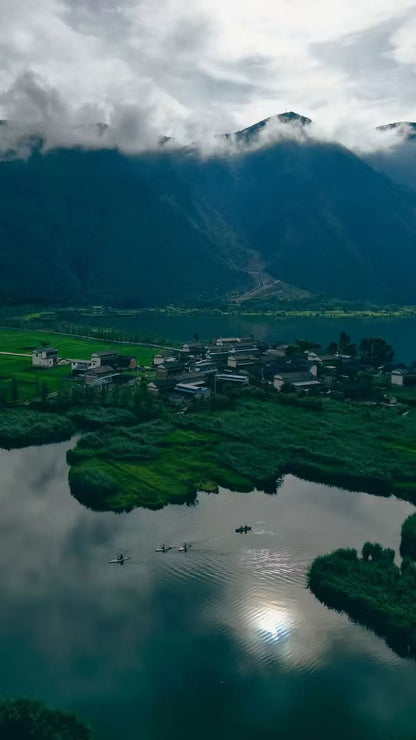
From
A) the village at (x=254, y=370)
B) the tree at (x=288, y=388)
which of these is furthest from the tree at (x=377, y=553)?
the tree at (x=288, y=388)

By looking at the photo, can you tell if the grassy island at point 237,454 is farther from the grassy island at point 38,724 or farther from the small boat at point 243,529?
the grassy island at point 38,724

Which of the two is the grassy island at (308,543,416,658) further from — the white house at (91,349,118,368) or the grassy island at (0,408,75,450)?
the white house at (91,349,118,368)

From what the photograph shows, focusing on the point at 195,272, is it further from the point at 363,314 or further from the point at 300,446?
→ the point at 300,446

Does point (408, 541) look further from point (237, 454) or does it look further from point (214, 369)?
point (214, 369)

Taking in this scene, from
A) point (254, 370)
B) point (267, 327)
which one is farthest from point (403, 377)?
point (267, 327)

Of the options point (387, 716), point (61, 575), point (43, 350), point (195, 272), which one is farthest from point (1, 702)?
point (195, 272)

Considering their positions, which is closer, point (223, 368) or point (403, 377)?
point (403, 377)

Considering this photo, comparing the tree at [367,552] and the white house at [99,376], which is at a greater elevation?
the white house at [99,376]
